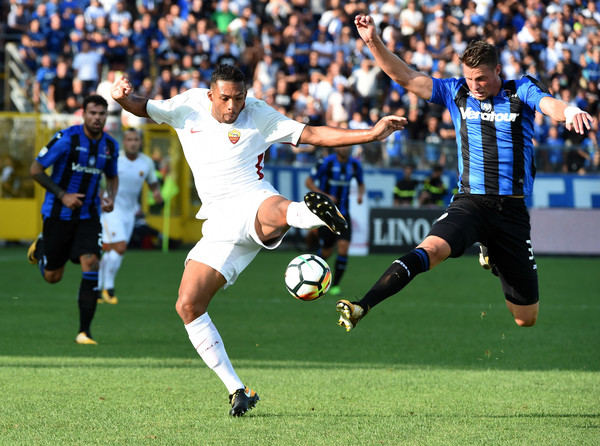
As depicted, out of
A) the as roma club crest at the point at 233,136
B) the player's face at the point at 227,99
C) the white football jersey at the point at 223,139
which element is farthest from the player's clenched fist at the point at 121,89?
the as roma club crest at the point at 233,136

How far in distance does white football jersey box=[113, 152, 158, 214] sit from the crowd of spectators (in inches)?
355

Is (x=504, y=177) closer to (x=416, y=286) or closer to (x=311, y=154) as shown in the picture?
(x=416, y=286)

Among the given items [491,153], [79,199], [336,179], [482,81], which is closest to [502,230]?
[491,153]

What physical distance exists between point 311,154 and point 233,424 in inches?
663

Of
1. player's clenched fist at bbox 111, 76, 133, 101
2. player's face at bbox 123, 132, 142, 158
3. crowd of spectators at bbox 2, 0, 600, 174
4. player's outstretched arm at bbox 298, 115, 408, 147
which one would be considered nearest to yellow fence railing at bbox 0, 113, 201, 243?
crowd of spectators at bbox 2, 0, 600, 174

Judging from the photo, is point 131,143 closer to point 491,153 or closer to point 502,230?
point 491,153

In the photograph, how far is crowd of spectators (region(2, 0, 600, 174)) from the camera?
22.4 metres

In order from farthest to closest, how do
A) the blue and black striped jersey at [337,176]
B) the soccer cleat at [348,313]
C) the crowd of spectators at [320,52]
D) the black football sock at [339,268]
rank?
the crowd of spectators at [320,52] < the blue and black striped jersey at [337,176] < the black football sock at [339,268] < the soccer cleat at [348,313]

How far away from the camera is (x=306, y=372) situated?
7738 mm

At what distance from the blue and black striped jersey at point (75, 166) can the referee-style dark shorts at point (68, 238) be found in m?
0.07

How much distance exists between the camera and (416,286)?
15.7 meters

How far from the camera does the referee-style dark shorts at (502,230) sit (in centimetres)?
629

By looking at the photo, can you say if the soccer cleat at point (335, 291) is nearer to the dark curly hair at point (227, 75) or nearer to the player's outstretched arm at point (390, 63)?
the player's outstretched arm at point (390, 63)

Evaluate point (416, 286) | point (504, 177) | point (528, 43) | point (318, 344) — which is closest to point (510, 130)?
point (504, 177)
